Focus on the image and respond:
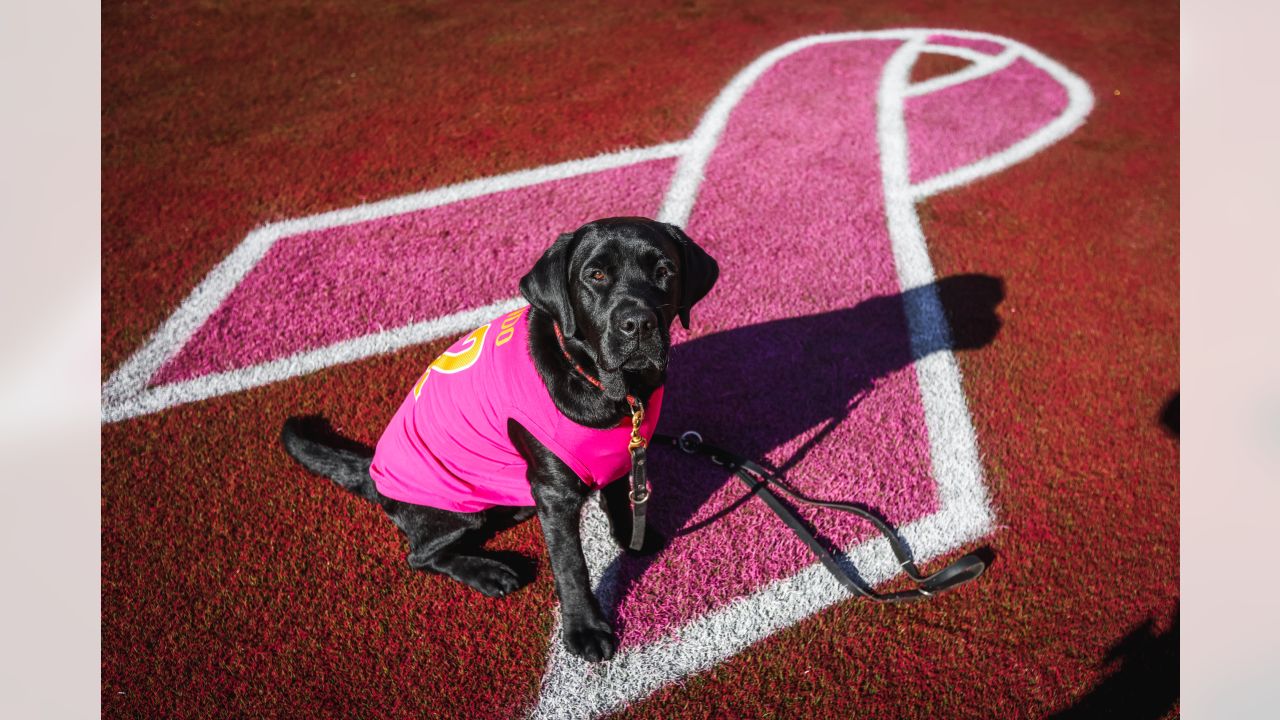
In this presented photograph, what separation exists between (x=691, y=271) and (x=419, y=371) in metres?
2.00

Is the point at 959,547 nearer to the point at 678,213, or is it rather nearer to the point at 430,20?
the point at 678,213

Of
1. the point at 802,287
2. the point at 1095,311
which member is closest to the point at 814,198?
the point at 802,287

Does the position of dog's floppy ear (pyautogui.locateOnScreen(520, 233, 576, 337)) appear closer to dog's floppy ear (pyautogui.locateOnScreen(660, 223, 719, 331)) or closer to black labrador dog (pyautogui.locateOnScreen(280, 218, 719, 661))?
black labrador dog (pyautogui.locateOnScreen(280, 218, 719, 661))

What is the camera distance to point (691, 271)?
2.80m

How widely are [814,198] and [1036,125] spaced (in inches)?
109

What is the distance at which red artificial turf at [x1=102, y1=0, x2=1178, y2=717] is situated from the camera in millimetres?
2887

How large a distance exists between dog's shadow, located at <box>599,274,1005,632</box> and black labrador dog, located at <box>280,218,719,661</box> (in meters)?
0.45

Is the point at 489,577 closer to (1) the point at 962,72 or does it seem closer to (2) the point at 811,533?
(2) the point at 811,533

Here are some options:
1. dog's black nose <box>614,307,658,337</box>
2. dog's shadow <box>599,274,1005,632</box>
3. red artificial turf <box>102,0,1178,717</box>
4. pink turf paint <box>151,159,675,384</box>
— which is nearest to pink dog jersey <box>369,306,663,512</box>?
dog's black nose <box>614,307,658,337</box>

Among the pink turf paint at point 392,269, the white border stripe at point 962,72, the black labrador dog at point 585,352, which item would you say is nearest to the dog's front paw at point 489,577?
the black labrador dog at point 585,352

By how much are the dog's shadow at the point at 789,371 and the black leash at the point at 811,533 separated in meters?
0.10

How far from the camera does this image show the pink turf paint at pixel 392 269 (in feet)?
13.9

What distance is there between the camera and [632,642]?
299 cm

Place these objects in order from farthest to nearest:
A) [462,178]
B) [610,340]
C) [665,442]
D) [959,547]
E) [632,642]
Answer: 1. [462,178]
2. [665,442]
3. [959,547]
4. [632,642]
5. [610,340]
